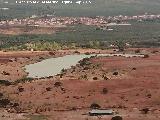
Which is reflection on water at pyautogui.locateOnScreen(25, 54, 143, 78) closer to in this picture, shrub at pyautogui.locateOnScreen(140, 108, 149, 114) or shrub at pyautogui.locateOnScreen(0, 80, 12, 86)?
shrub at pyautogui.locateOnScreen(0, 80, 12, 86)

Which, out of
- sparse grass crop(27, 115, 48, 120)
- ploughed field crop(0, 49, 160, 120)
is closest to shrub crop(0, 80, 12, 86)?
ploughed field crop(0, 49, 160, 120)

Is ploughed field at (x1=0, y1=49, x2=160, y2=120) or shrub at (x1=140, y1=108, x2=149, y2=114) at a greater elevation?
shrub at (x1=140, y1=108, x2=149, y2=114)

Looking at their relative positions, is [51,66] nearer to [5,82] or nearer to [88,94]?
[5,82]

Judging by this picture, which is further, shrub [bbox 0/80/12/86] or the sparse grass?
shrub [bbox 0/80/12/86]

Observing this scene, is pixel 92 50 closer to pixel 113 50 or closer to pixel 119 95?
pixel 113 50

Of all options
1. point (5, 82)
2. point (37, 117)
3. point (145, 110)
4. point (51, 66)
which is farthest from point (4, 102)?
point (51, 66)

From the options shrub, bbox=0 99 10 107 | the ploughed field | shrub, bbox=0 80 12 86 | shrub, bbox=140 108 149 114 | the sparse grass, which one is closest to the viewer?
the sparse grass

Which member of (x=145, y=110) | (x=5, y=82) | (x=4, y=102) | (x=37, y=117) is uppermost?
(x=145, y=110)

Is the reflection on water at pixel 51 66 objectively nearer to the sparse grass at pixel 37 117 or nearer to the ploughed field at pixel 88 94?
the ploughed field at pixel 88 94

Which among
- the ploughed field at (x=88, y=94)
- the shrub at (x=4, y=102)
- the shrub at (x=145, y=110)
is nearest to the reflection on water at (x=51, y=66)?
the ploughed field at (x=88, y=94)
